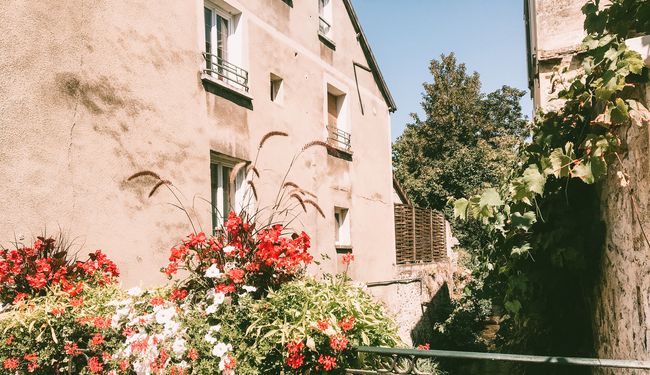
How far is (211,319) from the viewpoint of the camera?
3264mm

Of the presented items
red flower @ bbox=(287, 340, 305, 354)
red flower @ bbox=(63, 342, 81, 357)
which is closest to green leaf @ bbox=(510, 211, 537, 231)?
red flower @ bbox=(287, 340, 305, 354)

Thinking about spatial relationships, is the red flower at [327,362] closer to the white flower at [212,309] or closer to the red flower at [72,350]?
the white flower at [212,309]

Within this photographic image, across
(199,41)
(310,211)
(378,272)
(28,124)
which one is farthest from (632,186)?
(378,272)

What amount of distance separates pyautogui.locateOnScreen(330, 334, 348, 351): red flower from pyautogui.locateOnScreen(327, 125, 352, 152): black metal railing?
8.79 metres

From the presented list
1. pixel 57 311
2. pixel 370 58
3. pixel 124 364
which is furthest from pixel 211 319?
pixel 370 58

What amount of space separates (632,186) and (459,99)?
30.5 meters

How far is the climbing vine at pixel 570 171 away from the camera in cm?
268

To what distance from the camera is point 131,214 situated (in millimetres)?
6230

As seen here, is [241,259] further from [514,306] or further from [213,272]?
[514,306]

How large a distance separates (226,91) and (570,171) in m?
6.22

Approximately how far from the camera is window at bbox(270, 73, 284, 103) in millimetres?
9570

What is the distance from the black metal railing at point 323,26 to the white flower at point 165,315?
366 inches

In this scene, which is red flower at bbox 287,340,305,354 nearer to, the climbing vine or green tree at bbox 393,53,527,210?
the climbing vine

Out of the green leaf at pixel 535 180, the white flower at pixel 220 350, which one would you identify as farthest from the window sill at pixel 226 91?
the green leaf at pixel 535 180
